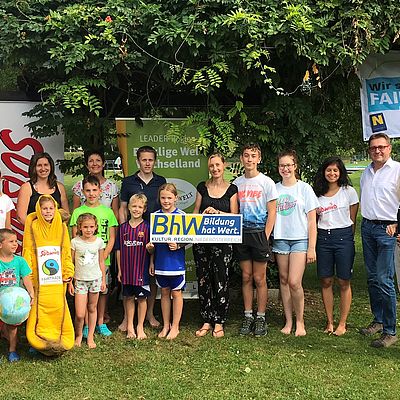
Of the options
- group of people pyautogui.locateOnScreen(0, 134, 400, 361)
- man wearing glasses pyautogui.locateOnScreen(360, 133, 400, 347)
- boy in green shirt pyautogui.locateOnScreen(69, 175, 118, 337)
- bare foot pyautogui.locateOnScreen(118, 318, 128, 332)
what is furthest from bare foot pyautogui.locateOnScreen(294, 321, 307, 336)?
boy in green shirt pyautogui.locateOnScreen(69, 175, 118, 337)

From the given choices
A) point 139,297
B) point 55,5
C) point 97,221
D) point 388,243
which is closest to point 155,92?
point 55,5

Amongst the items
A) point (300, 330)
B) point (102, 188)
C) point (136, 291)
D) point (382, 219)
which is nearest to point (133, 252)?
point (136, 291)

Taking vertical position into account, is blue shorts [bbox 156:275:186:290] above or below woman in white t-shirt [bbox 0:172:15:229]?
below

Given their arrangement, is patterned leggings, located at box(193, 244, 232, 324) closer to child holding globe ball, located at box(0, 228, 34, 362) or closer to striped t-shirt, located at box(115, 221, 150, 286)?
striped t-shirt, located at box(115, 221, 150, 286)

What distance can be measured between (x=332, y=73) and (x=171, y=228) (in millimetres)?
2357

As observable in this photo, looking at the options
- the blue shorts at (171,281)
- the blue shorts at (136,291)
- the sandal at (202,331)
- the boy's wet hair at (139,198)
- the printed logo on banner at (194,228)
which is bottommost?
the sandal at (202,331)

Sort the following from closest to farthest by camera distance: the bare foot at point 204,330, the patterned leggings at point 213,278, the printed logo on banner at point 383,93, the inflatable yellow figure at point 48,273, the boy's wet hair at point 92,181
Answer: the inflatable yellow figure at point 48,273 < the boy's wet hair at point 92,181 < the patterned leggings at point 213,278 < the bare foot at point 204,330 < the printed logo on banner at point 383,93

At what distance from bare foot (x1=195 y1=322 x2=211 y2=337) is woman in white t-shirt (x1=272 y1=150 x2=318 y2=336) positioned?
3.00 feet

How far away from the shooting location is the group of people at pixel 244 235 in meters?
4.89

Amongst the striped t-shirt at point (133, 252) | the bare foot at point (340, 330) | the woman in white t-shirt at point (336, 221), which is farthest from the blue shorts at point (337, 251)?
the striped t-shirt at point (133, 252)

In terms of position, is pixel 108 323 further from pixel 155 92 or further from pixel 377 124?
pixel 377 124

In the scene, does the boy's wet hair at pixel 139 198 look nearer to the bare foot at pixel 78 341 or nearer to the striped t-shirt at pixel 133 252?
the striped t-shirt at pixel 133 252

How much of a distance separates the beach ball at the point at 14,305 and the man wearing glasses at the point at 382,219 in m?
3.14

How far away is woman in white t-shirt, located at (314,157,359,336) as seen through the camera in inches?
200
